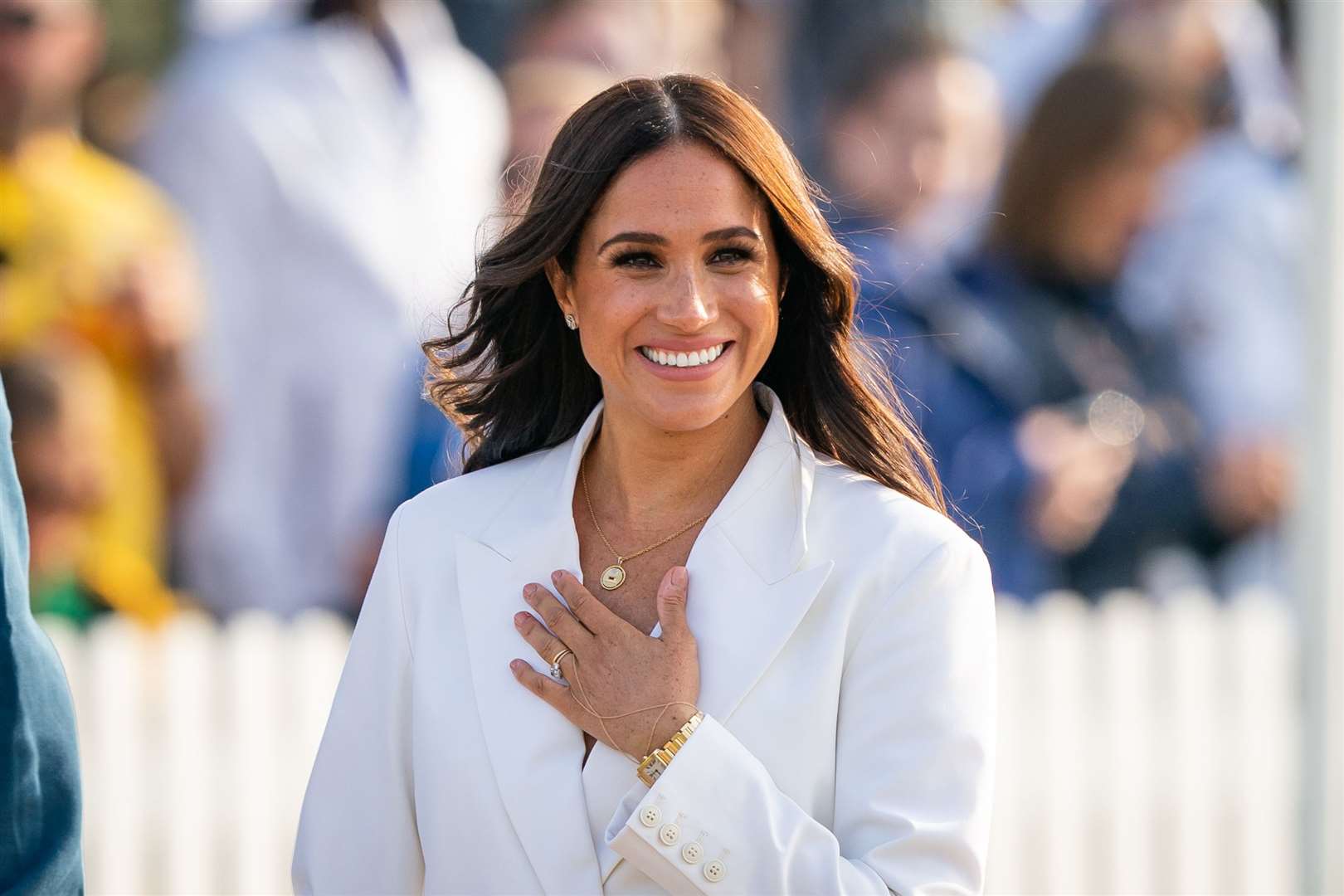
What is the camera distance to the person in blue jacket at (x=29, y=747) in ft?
7.62

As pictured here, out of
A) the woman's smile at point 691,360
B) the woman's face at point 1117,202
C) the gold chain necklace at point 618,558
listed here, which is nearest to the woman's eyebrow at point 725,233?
the woman's smile at point 691,360

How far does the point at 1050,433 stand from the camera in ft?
19.0

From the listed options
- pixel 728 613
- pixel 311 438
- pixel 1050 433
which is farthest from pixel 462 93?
pixel 728 613

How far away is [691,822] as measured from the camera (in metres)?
2.37

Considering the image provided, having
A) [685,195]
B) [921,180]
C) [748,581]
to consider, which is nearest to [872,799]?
[748,581]

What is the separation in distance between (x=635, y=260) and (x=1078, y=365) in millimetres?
3717

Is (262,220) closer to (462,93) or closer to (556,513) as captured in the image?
(462,93)

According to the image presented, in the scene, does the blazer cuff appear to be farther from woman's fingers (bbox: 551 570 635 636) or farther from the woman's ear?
the woman's ear

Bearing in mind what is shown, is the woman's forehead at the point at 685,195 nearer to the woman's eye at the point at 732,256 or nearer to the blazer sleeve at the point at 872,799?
the woman's eye at the point at 732,256

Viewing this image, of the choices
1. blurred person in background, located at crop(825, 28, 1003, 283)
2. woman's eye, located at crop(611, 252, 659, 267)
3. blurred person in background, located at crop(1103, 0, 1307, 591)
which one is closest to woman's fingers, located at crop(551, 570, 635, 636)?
woman's eye, located at crop(611, 252, 659, 267)

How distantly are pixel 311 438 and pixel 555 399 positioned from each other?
111 inches

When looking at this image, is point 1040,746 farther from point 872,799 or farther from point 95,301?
point 872,799

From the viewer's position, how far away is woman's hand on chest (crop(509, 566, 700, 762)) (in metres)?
2.46

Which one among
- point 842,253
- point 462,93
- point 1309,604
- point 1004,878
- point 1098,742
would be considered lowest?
point 1004,878
